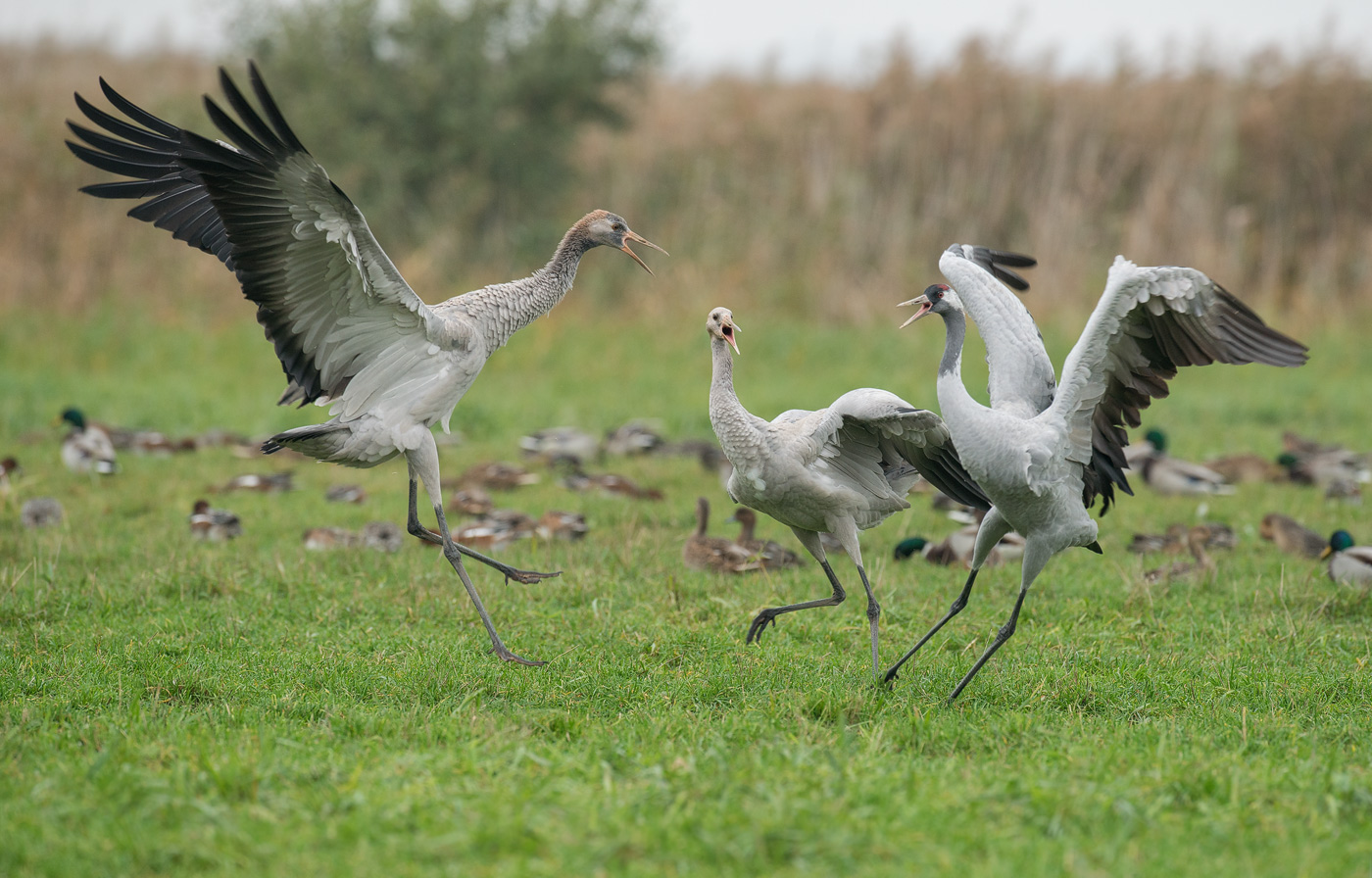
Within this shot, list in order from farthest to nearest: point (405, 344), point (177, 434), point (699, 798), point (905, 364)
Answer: point (905, 364), point (177, 434), point (405, 344), point (699, 798)

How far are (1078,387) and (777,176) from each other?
1372cm

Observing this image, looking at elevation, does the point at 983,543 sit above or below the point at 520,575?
above

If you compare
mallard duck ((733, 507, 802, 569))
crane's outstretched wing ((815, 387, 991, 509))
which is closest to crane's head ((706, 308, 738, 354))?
crane's outstretched wing ((815, 387, 991, 509))

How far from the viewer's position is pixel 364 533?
25.9ft

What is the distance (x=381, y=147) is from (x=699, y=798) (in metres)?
14.4

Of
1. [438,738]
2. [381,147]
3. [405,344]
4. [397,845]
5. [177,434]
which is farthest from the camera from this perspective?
[381,147]

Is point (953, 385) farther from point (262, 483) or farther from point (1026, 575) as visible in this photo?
point (262, 483)

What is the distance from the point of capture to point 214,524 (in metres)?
8.02

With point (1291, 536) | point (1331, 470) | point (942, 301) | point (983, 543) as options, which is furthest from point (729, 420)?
point (1331, 470)

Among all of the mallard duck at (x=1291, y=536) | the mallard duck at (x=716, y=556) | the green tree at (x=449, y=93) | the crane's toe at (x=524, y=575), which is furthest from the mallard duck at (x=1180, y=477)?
the green tree at (x=449, y=93)

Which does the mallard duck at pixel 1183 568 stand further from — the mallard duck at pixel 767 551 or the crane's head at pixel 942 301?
the crane's head at pixel 942 301

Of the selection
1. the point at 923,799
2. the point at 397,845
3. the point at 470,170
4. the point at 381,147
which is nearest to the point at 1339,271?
the point at 470,170

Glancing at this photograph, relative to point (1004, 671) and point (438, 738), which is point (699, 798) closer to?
point (438, 738)

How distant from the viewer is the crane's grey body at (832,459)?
216 inches
